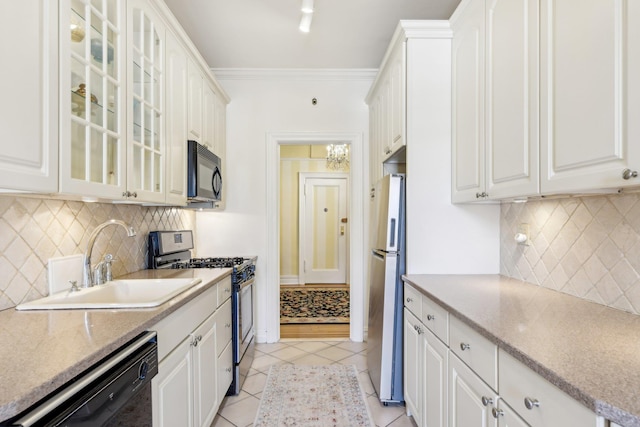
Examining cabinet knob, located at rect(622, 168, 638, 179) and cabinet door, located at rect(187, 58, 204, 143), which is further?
cabinet door, located at rect(187, 58, 204, 143)

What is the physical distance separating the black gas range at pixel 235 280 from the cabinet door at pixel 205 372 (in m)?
0.42

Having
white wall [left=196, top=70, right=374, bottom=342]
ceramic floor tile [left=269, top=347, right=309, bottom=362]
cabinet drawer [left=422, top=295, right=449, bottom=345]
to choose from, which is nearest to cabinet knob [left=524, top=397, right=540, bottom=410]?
cabinet drawer [left=422, top=295, right=449, bottom=345]

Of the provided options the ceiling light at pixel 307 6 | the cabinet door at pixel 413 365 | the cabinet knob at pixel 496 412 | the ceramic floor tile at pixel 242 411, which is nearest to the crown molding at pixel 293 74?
the ceiling light at pixel 307 6

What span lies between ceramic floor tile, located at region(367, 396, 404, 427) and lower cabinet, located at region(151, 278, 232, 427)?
3.16ft

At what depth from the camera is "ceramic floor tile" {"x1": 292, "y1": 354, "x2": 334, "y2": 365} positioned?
2887 mm

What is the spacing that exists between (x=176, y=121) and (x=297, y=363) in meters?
2.13

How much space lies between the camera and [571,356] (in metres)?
0.89

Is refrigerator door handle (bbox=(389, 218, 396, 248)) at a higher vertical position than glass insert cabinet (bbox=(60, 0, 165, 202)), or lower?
lower

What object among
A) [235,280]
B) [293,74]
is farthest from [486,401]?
[293,74]

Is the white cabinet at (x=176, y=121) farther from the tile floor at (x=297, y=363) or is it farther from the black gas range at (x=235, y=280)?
the tile floor at (x=297, y=363)

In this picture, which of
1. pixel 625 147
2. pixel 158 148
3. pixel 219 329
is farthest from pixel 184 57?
Answer: pixel 625 147

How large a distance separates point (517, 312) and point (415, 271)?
851 millimetres

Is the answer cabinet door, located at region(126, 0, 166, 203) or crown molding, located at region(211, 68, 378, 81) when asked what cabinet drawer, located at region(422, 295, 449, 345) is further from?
crown molding, located at region(211, 68, 378, 81)

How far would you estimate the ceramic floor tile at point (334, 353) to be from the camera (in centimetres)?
302
